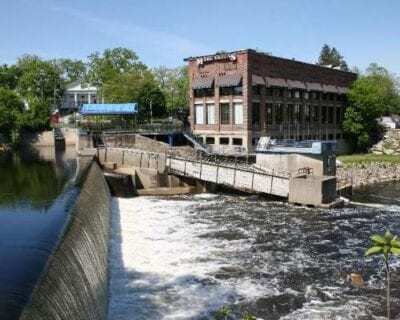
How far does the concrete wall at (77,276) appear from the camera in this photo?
11.3m

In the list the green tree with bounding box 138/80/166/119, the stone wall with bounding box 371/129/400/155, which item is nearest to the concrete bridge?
the stone wall with bounding box 371/129/400/155

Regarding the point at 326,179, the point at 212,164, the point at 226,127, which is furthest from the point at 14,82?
the point at 326,179

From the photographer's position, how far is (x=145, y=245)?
998 inches

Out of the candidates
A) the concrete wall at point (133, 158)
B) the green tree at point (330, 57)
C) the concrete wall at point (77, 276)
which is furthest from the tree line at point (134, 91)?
the concrete wall at point (77, 276)

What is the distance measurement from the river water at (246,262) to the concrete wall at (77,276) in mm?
1120

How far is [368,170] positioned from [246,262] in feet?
117

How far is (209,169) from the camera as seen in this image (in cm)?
4278

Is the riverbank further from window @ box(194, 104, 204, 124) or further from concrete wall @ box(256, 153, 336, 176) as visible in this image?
window @ box(194, 104, 204, 124)

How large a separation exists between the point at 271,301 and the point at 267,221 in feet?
43.1

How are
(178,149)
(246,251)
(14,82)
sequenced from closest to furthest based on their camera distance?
(246,251) < (178,149) < (14,82)

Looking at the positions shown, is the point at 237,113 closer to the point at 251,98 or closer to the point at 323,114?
the point at 251,98

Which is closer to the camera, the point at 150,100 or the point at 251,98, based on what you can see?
the point at 251,98

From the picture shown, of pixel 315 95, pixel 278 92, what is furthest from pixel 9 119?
pixel 315 95

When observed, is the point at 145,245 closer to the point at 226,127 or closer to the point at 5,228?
the point at 5,228
